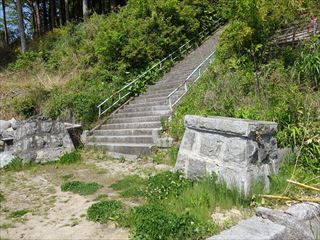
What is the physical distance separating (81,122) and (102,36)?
185 inches

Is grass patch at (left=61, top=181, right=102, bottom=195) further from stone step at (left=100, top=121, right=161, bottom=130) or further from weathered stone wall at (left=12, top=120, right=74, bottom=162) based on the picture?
stone step at (left=100, top=121, right=161, bottom=130)

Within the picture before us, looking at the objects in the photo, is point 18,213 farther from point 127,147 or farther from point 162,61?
point 162,61

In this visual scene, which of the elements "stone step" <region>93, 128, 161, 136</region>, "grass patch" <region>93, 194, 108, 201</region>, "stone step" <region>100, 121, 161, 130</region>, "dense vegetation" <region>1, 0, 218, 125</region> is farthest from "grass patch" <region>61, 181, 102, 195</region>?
"dense vegetation" <region>1, 0, 218, 125</region>

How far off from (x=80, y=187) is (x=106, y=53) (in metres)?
8.05

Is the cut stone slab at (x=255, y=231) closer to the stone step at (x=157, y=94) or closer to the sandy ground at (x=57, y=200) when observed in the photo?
the sandy ground at (x=57, y=200)

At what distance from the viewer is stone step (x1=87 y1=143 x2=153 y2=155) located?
805cm

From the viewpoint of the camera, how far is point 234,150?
4.49 m

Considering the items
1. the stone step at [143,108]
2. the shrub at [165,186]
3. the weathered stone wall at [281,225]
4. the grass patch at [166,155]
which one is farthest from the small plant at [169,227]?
the stone step at [143,108]

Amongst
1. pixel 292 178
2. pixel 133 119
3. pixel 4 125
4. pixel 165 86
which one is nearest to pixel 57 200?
pixel 292 178

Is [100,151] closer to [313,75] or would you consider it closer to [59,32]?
[313,75]

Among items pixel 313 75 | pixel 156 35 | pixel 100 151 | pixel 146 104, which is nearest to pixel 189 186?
pixel 313 75

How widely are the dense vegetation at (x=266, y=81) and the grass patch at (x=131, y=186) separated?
1933mm

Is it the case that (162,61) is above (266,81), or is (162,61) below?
above

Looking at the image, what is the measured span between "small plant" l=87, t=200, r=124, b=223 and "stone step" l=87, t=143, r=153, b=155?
3404 mm
